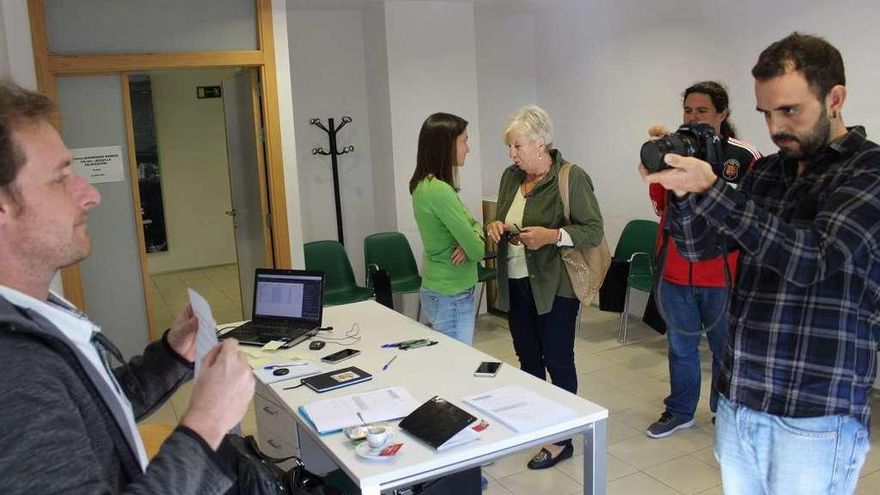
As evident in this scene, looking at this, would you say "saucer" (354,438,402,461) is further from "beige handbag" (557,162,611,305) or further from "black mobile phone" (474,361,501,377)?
"beige handbag" (557,162,611,305)

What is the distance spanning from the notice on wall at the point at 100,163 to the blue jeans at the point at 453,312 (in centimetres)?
239

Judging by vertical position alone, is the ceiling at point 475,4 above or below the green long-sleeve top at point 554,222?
above

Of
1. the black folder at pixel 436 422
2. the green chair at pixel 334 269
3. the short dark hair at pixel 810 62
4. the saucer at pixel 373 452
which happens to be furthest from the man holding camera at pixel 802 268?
the green chair at pixel 334 269

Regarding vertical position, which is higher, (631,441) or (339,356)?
(339,356)

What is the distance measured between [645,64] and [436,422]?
4.07 m

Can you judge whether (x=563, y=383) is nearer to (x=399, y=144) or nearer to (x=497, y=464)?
(x=497, y=464)

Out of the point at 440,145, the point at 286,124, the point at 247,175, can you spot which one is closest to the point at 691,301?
the point at 440,145

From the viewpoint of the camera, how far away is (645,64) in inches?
211

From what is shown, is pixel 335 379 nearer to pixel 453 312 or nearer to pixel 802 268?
pixel 453 312

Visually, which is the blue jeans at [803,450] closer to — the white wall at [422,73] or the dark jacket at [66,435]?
the dark jacket at [66,435]

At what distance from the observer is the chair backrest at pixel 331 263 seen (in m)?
5.16

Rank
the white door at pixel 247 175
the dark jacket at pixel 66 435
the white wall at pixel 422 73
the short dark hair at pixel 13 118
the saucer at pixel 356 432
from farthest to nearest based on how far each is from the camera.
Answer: the white wall at pixel 422 73
the white door at pixel 247 175
the saucer at pixel 356 432
the short dark hair at pixel 13 118
the dark jacket at pixel 66 435

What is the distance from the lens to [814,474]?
1.58m

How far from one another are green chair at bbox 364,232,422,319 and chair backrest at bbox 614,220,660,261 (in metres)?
1.49
